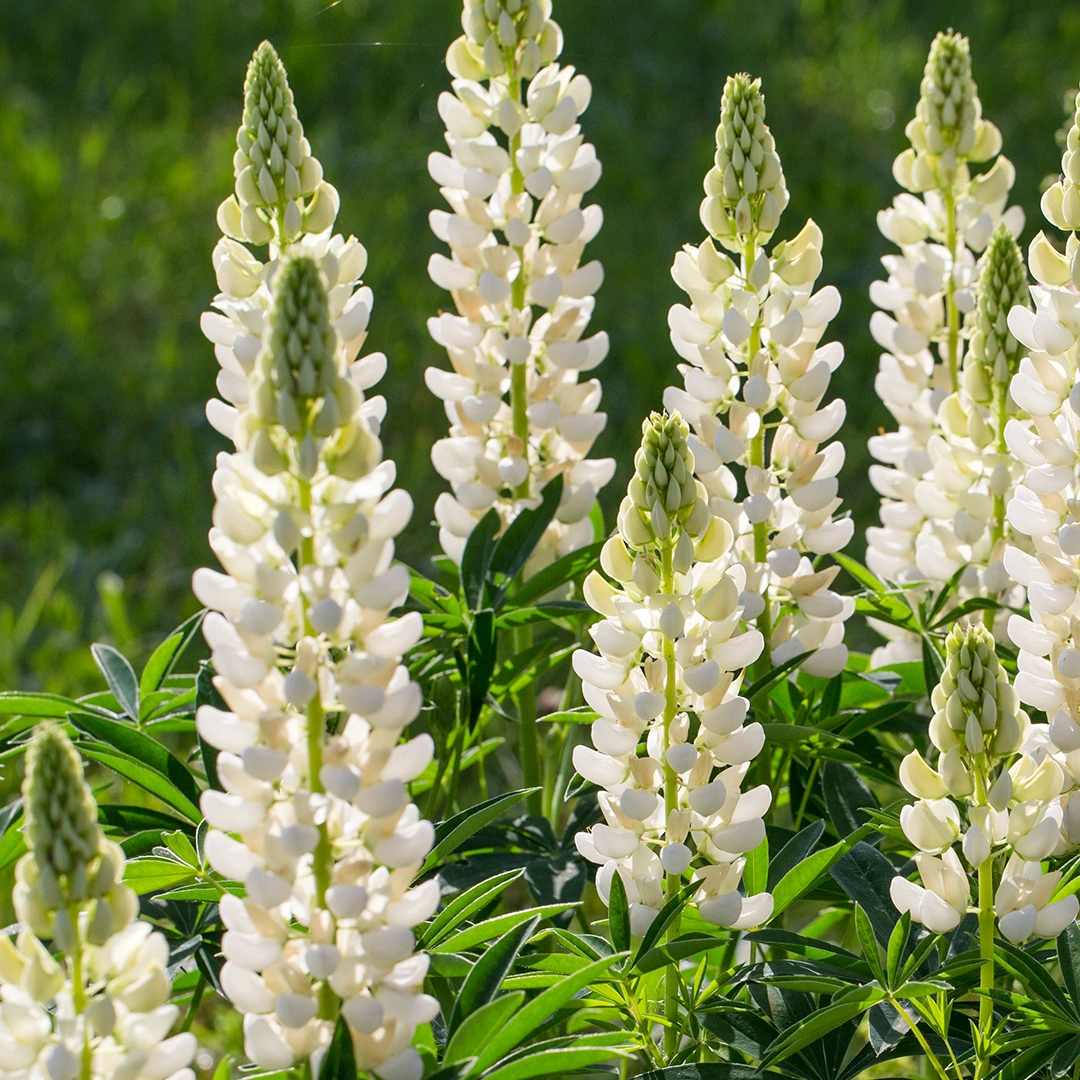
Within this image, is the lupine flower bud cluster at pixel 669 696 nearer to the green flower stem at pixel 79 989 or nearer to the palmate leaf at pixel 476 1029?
the palmate leaf at pixel 476 1029

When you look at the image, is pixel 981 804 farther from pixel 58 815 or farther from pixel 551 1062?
pixel 58 815

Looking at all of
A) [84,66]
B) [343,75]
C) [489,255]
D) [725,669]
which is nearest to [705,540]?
[725,669]

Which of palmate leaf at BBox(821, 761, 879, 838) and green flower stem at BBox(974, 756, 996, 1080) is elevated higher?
palmate leaf at BBox(821, 761, 879, 838)

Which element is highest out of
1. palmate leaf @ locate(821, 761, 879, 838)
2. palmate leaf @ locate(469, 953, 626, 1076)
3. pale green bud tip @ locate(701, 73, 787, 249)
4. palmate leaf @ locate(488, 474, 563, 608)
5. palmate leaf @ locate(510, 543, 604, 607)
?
pale green bud tip @ locate(701, 73, 787, 249)

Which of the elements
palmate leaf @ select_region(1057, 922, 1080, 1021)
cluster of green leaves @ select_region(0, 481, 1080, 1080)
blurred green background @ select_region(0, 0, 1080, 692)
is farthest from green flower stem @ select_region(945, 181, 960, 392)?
blurred green background @ select_region(0, 0, 1080, 692)

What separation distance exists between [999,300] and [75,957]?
91 cm

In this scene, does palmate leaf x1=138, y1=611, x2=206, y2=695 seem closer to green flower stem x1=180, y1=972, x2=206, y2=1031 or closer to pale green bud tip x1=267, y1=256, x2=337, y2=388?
green flower stem x1=180, y1=972, x2=206, y2=1031

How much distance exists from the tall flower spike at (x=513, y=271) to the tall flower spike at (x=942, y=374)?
0.29 metres

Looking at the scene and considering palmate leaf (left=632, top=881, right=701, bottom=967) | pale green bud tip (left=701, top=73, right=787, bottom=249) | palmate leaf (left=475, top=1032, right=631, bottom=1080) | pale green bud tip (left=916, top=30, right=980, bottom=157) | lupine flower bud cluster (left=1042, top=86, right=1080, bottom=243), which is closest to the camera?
palmate leaf (left=475, top=1032, right=631, bottom=1080)

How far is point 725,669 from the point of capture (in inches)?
38.7

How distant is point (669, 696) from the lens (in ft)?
3.18

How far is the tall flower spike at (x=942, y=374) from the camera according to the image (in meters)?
1.35

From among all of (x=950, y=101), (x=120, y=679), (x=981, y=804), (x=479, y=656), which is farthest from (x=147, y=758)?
(x=950, y=101)

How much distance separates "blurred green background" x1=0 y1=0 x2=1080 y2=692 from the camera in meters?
3.01
